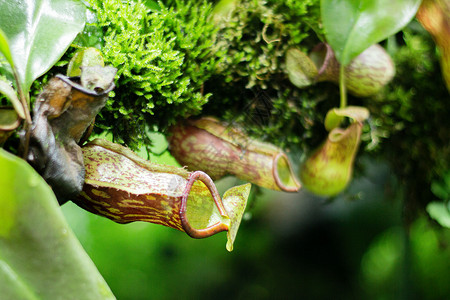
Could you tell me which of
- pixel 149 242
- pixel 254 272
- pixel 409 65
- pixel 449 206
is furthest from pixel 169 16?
pixel 254 272

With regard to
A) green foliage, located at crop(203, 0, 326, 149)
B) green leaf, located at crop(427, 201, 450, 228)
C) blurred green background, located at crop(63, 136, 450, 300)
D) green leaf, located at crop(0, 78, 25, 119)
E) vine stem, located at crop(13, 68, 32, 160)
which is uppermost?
green leaf, located at crop(0, 78, 25, 119)

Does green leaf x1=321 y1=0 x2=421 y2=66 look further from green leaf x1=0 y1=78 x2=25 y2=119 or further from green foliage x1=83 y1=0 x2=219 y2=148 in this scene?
green leaf x1=0 y1=78 x2=25 y2=119

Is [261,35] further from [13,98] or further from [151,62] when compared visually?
[13,98]

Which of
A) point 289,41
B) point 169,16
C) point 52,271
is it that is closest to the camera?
point 52,271

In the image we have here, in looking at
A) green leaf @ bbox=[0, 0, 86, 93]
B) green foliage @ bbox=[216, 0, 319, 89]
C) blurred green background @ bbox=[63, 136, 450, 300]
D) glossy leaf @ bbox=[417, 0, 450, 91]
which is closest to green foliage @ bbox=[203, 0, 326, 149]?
green foliage @ bbox=[216, 0, 319, 89]

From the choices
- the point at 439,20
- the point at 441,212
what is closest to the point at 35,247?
the point at 439,20

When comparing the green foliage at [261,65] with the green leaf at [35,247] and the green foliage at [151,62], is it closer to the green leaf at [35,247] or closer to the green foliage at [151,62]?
the green foliage at [151,62]

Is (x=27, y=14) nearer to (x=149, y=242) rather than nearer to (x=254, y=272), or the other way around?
(x=149, y=242)
